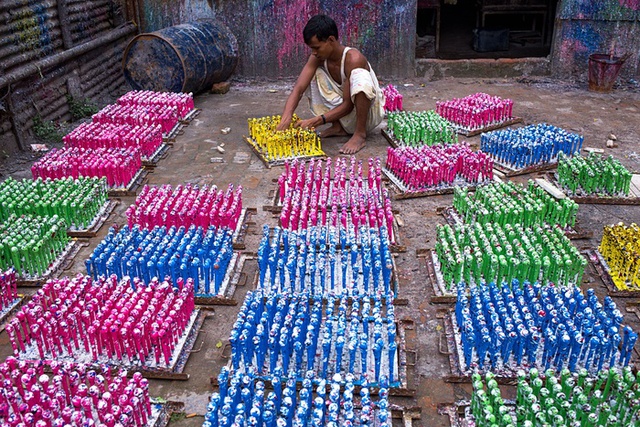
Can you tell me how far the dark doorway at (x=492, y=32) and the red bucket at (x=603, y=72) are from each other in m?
3.46

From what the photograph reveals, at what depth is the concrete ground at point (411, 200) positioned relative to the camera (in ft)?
11.0

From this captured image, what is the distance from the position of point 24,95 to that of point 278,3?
5166 mm

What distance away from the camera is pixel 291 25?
11.0 meters

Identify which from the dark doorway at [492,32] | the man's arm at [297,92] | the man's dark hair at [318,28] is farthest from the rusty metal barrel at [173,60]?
the dark doorway at [492,32]

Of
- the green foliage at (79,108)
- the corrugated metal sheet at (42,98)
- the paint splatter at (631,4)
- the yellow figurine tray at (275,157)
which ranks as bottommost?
the yellow figurine tray at (275,157)

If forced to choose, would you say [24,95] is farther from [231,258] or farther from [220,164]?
[231,258]

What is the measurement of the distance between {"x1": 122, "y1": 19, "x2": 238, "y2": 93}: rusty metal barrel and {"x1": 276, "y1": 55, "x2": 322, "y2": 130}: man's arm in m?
2.74

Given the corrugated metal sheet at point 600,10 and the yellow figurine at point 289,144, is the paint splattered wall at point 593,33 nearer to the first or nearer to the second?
the corrugated metal sheet at point 600,10

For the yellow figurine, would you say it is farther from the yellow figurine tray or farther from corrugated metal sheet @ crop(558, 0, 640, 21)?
corrugated metal sheet @ crop(558, 0, 640, 21)

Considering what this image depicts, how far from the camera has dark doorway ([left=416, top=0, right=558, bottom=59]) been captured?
1358cm

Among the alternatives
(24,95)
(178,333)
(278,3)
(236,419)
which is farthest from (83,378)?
(278,3)

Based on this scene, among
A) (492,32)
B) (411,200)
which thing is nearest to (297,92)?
(411,200)

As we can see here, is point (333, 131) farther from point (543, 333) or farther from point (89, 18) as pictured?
point (89, 18)

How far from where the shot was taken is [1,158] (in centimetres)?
691
